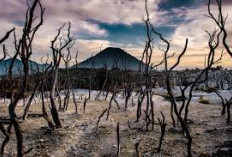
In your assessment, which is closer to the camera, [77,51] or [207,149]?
[207,149]

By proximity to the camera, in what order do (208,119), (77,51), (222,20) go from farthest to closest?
1. (77,51)
2. (208,119)
3. (222,20)

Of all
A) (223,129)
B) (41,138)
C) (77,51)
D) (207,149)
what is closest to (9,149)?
(41,138)

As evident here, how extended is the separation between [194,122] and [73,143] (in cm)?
809

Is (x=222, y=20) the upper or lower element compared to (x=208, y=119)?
upper

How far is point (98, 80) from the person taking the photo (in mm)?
57656

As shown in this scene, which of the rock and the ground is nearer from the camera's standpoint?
the rock

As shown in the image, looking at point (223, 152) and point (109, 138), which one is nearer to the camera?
point (223, 152)

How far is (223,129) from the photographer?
18000mm

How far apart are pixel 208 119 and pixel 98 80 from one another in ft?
121

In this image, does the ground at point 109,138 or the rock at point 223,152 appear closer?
the rock at point 223,152

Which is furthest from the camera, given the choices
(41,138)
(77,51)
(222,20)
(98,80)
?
(98,80)

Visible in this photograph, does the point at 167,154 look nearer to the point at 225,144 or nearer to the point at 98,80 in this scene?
the point at 225,144

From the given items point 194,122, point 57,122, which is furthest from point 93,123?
point 194,122

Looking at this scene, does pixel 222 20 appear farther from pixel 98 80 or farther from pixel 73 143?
pixel 98 80
